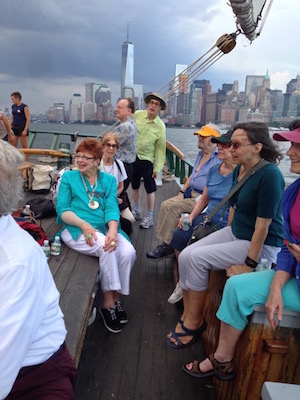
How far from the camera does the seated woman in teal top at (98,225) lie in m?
2.23

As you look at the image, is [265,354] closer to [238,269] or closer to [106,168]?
[238,269]

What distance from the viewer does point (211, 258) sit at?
199cm

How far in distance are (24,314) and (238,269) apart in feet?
4.17

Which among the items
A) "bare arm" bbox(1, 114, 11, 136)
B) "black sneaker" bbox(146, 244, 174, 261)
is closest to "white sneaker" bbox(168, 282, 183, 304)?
"black sneaker" bbox(146, 244, 174, 261)

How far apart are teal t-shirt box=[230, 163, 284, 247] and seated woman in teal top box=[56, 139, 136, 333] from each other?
2.64 ft

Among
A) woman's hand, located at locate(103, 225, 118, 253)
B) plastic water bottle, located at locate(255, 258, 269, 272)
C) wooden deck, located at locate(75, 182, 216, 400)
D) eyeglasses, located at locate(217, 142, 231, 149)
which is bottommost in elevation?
wooden deck, located at locate(75, 182, 216, 400)

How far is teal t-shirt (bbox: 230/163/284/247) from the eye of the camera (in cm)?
185

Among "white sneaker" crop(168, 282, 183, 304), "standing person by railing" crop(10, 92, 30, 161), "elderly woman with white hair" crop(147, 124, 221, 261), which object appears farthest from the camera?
"standing person by railing" crop(10, 92, 30, 161)

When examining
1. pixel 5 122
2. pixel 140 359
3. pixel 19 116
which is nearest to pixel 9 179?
pixel 140 359

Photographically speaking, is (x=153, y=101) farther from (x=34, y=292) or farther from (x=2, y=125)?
(x=2, y=125)

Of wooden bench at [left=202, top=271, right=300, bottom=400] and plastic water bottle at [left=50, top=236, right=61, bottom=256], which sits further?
plastic water bottle at [left=50, top=236, right=61, bottom=256]

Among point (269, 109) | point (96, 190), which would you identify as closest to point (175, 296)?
point (96, 190)

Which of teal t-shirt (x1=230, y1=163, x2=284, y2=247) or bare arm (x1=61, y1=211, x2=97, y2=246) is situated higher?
teal t-shirt (x1=230, y1=163, x2=284, y2=247)

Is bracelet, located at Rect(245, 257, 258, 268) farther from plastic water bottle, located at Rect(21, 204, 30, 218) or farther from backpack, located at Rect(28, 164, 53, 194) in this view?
backpack, located at Rect(28, 164, 53, 194)
